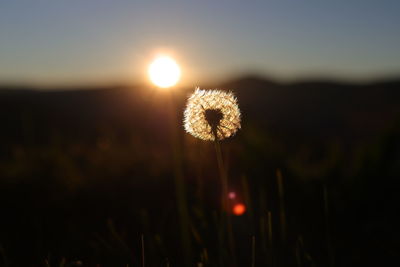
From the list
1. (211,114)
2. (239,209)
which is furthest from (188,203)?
(211,114)

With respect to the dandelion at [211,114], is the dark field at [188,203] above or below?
below

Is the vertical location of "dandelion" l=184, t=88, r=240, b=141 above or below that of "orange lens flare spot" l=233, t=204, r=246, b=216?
above

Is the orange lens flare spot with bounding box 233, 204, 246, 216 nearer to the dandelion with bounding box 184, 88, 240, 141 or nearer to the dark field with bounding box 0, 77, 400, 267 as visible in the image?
the dark field with bounding box 0, 77, 400, 267

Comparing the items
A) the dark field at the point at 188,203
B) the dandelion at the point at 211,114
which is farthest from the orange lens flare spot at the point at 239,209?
the dandelion at the point at 211,114

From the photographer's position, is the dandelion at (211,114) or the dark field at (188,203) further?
the dark field at (188,203)

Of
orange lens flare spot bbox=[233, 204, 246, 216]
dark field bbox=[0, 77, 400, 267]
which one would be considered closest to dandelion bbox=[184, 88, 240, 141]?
dark field bbox=[0, 77, 400, 267]

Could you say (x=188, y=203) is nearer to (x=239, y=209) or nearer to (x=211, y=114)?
(x=239, y=209)

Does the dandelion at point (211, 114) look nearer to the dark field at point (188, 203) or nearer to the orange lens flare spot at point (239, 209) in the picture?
the dark field at point (188, 203)

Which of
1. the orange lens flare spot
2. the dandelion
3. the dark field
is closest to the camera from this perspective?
the dandelion
